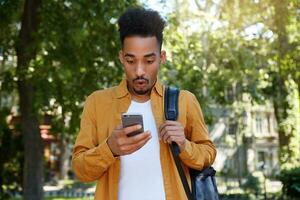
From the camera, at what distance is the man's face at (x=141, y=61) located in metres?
2.43

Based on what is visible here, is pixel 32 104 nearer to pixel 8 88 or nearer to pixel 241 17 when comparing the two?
pixel 8 88

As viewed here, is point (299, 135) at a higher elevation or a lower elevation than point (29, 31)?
lower

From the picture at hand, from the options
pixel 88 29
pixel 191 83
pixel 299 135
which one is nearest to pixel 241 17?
pixel 191 83

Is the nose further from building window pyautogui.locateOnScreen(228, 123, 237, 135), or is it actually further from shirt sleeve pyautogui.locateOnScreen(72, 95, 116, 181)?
building window pyautogui.locateOnScreen(228, 123, 237, 135)

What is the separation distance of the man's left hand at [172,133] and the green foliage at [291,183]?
10625mm

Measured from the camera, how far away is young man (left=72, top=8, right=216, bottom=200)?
93.3 inches

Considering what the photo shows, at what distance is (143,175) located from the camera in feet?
7.91

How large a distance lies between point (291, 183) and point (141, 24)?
10.9 metres

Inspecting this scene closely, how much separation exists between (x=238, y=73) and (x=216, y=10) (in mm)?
2620

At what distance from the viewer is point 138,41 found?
96.4 inches

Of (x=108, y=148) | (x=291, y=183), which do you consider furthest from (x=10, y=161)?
(x=108, y=148)

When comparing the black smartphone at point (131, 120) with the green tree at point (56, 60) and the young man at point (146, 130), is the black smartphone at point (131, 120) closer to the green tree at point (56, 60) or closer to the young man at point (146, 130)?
the young man at point (146, 130)

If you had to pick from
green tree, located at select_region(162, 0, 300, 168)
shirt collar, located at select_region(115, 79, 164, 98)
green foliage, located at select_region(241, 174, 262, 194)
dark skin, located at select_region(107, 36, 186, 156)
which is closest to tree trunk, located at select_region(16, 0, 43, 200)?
green tree, located at select_region(162, 0, 300, 168)

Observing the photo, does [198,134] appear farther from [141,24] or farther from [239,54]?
[239,54]
